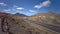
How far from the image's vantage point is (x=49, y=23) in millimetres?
3002

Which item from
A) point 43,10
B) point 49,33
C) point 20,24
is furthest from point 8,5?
point 49,33

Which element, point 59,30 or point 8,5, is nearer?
point 59,30

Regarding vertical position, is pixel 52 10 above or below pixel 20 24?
above

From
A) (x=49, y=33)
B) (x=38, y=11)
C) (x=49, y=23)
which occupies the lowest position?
(x=49, y=33)

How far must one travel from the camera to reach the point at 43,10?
305 centimetres

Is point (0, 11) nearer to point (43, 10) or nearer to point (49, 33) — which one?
point (43, 10)

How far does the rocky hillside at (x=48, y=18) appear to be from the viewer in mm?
2994

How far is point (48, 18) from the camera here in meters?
3.03

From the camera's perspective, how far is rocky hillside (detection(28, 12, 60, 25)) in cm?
299

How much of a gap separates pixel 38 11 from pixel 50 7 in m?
0.25

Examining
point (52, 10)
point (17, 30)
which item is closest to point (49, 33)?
point (52, 10)

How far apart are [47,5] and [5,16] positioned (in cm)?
87

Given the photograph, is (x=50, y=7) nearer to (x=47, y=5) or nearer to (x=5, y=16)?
(x=47, y=5)

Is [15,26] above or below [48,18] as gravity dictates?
below
